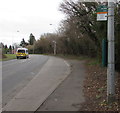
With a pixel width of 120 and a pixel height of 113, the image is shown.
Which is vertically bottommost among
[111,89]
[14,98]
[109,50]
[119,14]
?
[14,98]

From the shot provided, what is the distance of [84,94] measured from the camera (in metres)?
6.98

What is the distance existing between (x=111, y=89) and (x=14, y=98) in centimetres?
345

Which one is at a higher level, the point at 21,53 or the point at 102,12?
the point at 102,12

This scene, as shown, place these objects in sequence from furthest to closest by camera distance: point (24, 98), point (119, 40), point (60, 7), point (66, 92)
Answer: point (60, 7) < point (119, 40) < point (66, 92) < point (24, 98)

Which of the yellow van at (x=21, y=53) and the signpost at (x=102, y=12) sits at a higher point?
the signpost at (x=102, y=12)

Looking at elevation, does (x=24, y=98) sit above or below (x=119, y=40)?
below

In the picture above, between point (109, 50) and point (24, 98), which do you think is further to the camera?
point (24, 98)

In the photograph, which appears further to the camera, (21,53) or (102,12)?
(21,53)

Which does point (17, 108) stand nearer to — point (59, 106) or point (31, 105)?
point (31, 105)

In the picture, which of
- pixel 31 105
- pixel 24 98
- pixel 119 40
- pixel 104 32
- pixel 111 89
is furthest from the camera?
pixel 104 32

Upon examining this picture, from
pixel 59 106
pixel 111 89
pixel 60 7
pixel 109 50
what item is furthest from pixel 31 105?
pixel 60 7

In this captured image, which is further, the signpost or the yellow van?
the yellow van

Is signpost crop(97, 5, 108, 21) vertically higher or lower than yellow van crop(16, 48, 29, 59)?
higher

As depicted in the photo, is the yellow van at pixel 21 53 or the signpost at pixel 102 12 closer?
the signpost at pixel 102 12
